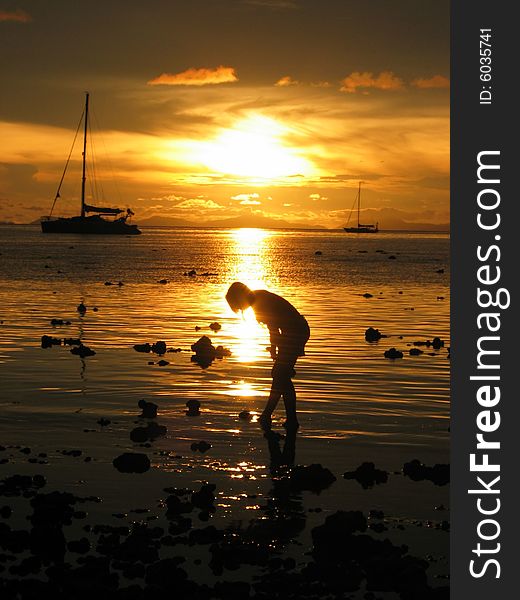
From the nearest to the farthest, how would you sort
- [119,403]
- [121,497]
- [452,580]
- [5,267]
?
[452,580], [121,497], [119,403], [5,267]

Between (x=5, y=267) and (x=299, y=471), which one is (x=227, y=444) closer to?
(x=299, y=471)

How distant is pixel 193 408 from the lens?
57.4 ft

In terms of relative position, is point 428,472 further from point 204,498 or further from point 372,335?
point 372,335

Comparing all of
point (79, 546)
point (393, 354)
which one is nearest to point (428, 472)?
point (79, 546)

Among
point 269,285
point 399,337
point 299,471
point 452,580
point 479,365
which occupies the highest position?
point 269,285

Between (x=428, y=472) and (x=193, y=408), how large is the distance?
222 inches

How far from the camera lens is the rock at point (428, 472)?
42.6 feet

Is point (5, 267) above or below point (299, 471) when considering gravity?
above

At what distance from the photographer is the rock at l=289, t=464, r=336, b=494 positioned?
12.6 metres

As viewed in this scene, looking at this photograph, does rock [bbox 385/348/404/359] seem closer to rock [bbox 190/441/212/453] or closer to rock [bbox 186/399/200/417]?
rock [bbox 186/399/200/417]

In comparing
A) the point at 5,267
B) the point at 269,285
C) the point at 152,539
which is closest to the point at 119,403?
the point at 152,539

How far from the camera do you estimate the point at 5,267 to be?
81.7 metres

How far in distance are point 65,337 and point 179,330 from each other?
15.6 ft

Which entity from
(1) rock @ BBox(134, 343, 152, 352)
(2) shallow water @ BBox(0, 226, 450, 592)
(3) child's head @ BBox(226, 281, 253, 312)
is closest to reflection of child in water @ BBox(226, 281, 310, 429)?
(3) child's head @ BBox(226, 281, 253, 312)
